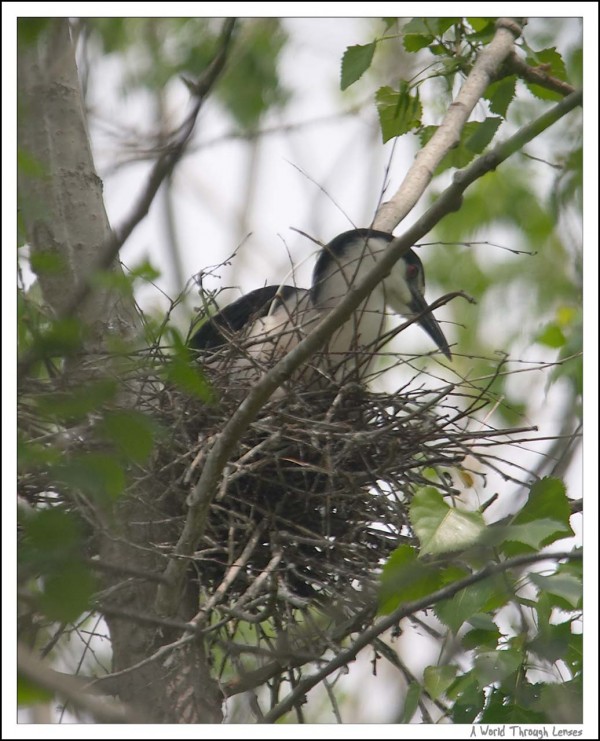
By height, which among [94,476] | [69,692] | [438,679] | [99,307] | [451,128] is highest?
[451,128]

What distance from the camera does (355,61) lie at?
239 cm

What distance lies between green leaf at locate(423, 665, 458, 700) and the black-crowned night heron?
0.84m

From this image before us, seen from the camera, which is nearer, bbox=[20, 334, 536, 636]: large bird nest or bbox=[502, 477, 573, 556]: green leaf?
bbox=[502, 477, 573, 556]: green leaf

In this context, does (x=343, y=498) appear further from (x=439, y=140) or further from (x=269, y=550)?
(x=439, y=140)

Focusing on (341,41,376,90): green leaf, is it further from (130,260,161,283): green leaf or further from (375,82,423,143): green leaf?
(130,260,161,283): green leaf

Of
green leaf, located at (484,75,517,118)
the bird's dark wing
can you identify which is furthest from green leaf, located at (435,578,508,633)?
the bird's dark wing

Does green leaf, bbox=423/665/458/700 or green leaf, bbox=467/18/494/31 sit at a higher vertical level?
green leaf, bbox=467/18/494/31

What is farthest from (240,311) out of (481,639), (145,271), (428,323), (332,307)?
(145,271)

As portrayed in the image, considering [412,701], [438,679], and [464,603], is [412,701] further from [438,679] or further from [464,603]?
[464,603]

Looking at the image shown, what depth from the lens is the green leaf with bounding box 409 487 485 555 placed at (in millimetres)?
1670

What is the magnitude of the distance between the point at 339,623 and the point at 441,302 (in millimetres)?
856

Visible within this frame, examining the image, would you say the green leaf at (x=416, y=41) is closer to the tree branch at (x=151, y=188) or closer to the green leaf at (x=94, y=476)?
the tree branch at (x=151, y=188)

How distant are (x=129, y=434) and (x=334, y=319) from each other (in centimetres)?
69

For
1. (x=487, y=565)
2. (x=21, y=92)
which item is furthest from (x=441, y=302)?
(x=21, y=92)
